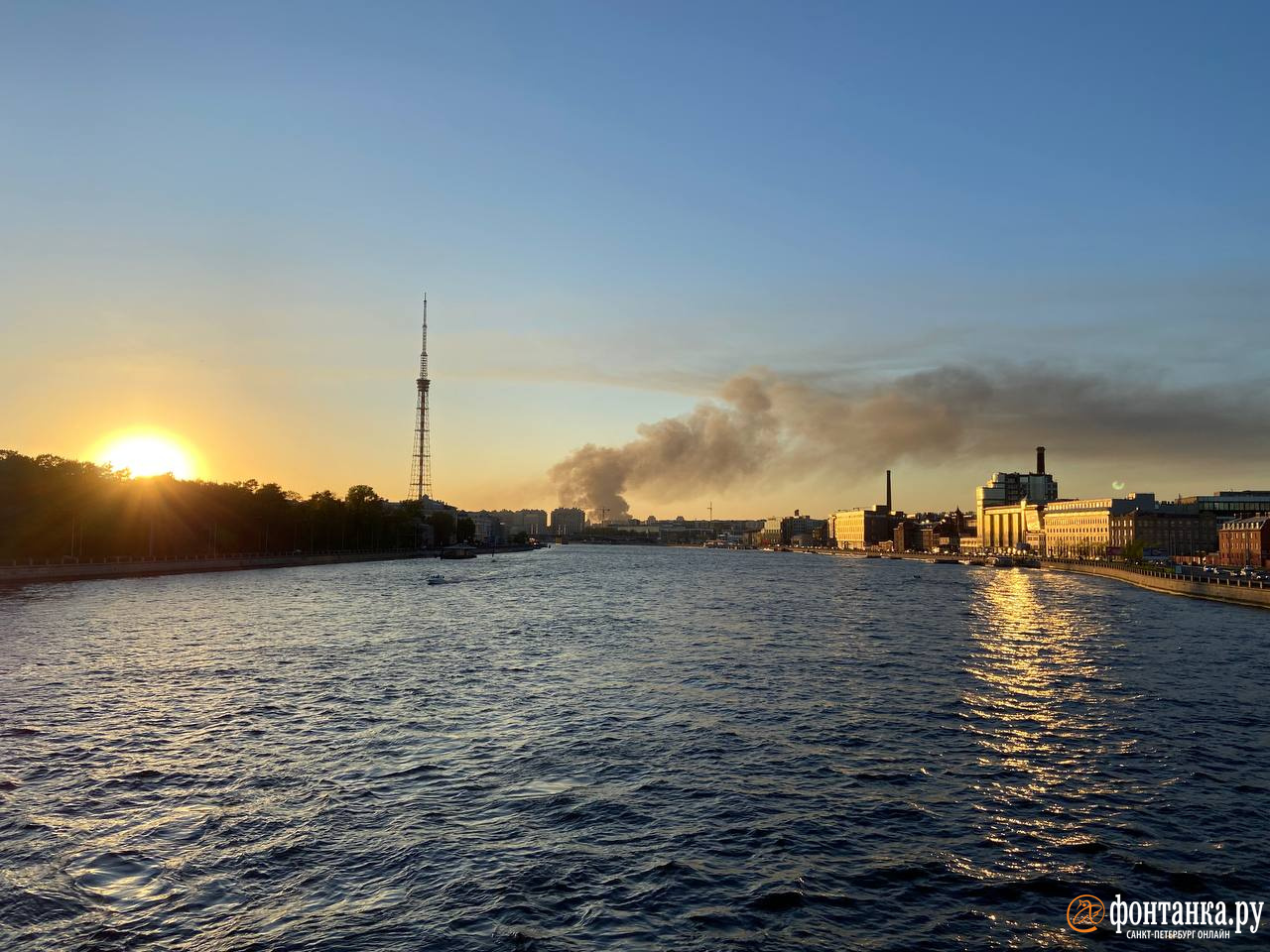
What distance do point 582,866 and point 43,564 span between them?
109 metres

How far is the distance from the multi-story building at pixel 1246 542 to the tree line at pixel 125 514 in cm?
18204

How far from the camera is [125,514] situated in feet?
414

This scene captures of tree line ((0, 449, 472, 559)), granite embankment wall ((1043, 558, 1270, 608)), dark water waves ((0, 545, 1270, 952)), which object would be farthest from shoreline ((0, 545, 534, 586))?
granite embankment wall ((1043, 558, 1270, 608))

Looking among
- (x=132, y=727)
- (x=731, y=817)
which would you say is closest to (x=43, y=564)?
(x=132, y=727)

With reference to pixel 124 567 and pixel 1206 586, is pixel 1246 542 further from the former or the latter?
pixel 124 567

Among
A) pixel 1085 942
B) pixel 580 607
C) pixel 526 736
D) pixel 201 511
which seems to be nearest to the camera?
pixel 1085 942

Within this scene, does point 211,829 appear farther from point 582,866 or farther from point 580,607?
point 580,607

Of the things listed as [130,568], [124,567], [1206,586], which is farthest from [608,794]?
[130,568]

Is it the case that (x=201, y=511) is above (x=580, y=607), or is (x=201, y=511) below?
above

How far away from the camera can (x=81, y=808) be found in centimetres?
1991

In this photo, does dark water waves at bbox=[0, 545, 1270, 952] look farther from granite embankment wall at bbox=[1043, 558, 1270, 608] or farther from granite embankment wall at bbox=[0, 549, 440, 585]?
granite embankment wall at bbox=[0, 549, 440, 585]

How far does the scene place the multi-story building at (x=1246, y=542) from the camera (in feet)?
492

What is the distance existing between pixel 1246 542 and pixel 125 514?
190830mm

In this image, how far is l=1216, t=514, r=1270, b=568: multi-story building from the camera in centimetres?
15000
